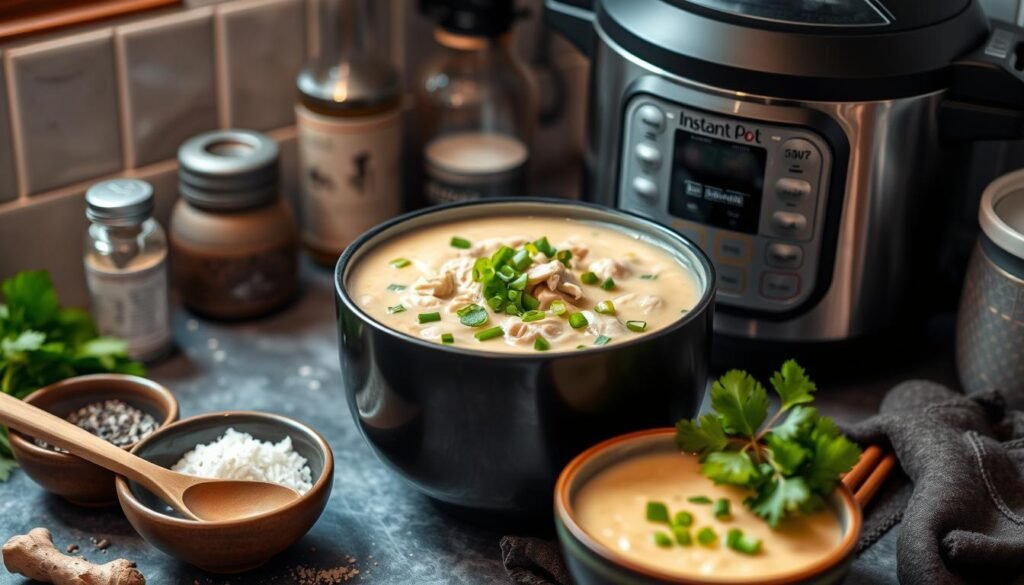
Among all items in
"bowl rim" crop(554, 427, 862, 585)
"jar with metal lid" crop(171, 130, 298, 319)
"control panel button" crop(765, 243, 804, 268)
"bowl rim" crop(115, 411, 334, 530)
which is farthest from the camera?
"jar with metal lid" crop(171, 130, 298, 319)

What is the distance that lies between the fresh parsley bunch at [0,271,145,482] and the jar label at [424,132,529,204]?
36 cm

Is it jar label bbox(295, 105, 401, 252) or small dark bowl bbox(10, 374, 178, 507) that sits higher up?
jar label bbox(295, 105, 401, 252)

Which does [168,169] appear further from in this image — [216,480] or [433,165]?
[216,480]

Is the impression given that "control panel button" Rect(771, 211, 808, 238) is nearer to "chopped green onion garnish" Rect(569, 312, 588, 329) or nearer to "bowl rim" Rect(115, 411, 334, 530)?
"chopped green onion garnish" Rect(569, 312, 588, 329)

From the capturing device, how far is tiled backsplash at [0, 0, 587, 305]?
1.19 m

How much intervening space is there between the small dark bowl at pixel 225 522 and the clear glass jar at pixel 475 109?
41cm

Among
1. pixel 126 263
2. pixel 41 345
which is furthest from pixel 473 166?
pixel 41 345

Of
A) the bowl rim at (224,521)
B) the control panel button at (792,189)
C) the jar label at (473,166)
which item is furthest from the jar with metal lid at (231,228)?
the control panel button at (792,189)

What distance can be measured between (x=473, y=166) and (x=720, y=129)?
357 millimetres

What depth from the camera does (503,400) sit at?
87cm

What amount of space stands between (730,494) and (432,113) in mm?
682

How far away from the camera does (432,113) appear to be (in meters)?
1.42

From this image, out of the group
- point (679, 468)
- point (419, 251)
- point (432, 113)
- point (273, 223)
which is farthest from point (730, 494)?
point (432, 113)

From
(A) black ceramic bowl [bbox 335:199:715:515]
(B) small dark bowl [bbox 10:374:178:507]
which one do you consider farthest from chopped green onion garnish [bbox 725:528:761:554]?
(B) small dark bowl [bbox 10:374:178:507]
